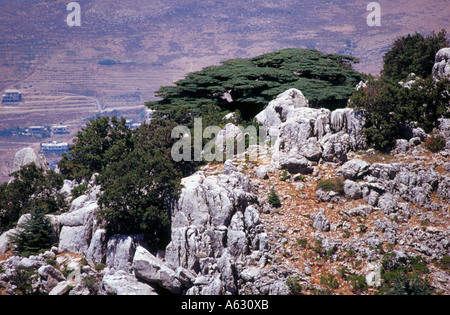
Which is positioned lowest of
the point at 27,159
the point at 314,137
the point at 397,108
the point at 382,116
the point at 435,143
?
the point at 27,159

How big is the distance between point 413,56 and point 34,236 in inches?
1921

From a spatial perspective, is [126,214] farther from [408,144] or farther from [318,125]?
[408,144]

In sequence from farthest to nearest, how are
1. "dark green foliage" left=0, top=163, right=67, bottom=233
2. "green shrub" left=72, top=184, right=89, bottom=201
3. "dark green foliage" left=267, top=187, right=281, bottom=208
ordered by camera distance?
"green shrub" left=72, top=184, right=89, bottom=201 < "dark green foliage" left=0, top=163, right=67, bottom=233 < "dark green foliage" left=267, top=187, right=281, bottom=208

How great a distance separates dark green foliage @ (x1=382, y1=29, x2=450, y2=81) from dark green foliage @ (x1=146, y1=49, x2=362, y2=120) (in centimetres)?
777

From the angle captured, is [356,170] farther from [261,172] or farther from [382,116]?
[261,172]

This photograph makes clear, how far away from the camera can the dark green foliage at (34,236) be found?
3428 centimetres

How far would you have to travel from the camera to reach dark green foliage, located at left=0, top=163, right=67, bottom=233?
131 ft

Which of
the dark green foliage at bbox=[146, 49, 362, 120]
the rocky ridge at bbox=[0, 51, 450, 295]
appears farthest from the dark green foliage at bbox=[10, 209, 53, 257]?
the dark green foliage at bbox=[146, 49, 362, 120]

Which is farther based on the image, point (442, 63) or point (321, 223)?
point (442, 63)

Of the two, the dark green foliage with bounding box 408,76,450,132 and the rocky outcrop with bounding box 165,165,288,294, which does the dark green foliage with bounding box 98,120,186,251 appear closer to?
the rocky outcrop with bounding box 165,165,288,294

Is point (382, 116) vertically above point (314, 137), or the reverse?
point (382, 116)

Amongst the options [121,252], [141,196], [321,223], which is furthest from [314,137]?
[121,252]

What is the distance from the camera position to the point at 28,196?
4138cm

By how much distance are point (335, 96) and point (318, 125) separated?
8573mm
